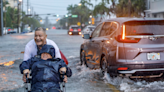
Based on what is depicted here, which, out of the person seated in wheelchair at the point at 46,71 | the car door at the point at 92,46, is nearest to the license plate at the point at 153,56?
the car door at the point at 92,46

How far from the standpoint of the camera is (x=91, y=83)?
802 cm

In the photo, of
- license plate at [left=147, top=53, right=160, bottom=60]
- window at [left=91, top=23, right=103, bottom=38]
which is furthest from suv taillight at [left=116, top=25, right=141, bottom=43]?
window at [left=91, top=23, right=103, bottom=38]

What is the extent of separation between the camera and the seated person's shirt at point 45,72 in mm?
4340

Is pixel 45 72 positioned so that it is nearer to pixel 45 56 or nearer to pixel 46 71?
pixel 46 71

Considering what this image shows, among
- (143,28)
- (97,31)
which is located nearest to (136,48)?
(143,28)

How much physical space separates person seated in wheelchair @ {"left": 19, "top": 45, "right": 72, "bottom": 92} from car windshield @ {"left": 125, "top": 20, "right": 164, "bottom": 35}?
3.57 metres

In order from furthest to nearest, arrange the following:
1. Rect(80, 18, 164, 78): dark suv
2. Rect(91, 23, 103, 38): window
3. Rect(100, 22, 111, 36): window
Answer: Rect(91, 23, 103, 38): window, Rect(100, 22, 111, 36): window, Rect(80, 18, 164, 78): dark suv

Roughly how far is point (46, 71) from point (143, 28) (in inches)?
158

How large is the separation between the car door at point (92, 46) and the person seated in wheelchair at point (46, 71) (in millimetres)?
4612

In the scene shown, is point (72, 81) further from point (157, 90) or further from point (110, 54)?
point (157, 90)

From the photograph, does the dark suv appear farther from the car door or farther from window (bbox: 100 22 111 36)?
the car door

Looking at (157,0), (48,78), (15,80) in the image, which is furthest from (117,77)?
(157,0)

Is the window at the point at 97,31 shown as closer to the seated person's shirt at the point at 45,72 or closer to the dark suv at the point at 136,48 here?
the dark suv at the point at 136,48

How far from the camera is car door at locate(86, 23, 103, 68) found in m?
9.37
